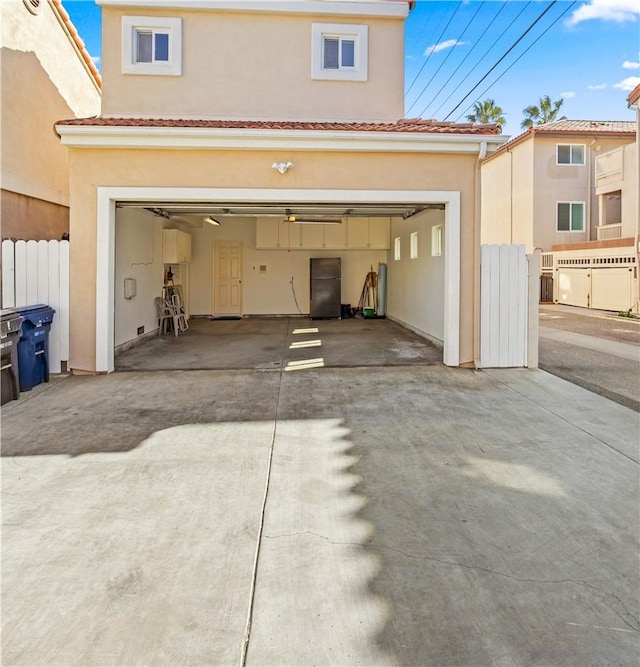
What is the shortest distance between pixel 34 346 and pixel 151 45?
7.26 metres

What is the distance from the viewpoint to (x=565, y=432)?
458 cm

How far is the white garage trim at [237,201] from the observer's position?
6.93 m

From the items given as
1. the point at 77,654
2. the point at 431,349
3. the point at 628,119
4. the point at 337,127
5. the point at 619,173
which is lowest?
the point at 77,654

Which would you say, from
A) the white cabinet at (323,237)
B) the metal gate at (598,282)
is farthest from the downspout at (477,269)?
the metal gate at (598,282)

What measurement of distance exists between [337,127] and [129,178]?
316 cm

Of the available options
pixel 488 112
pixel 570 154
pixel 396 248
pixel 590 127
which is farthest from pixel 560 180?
pixel 488 112

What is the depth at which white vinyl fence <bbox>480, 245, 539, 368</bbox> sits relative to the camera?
291 inches

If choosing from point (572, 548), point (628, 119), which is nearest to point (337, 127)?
point (572, 548)

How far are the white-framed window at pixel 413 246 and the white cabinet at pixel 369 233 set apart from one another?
2.92 metres

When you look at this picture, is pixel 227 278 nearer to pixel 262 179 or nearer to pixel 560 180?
pixel 262 179

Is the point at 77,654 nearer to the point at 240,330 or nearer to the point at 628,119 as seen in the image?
the point at 240,330

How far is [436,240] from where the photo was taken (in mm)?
9641

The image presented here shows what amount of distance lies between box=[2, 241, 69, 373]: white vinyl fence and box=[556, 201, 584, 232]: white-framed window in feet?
67.1

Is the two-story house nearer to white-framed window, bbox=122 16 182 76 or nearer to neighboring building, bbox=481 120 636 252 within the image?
white-framed window, bbox=122 16 182 76
